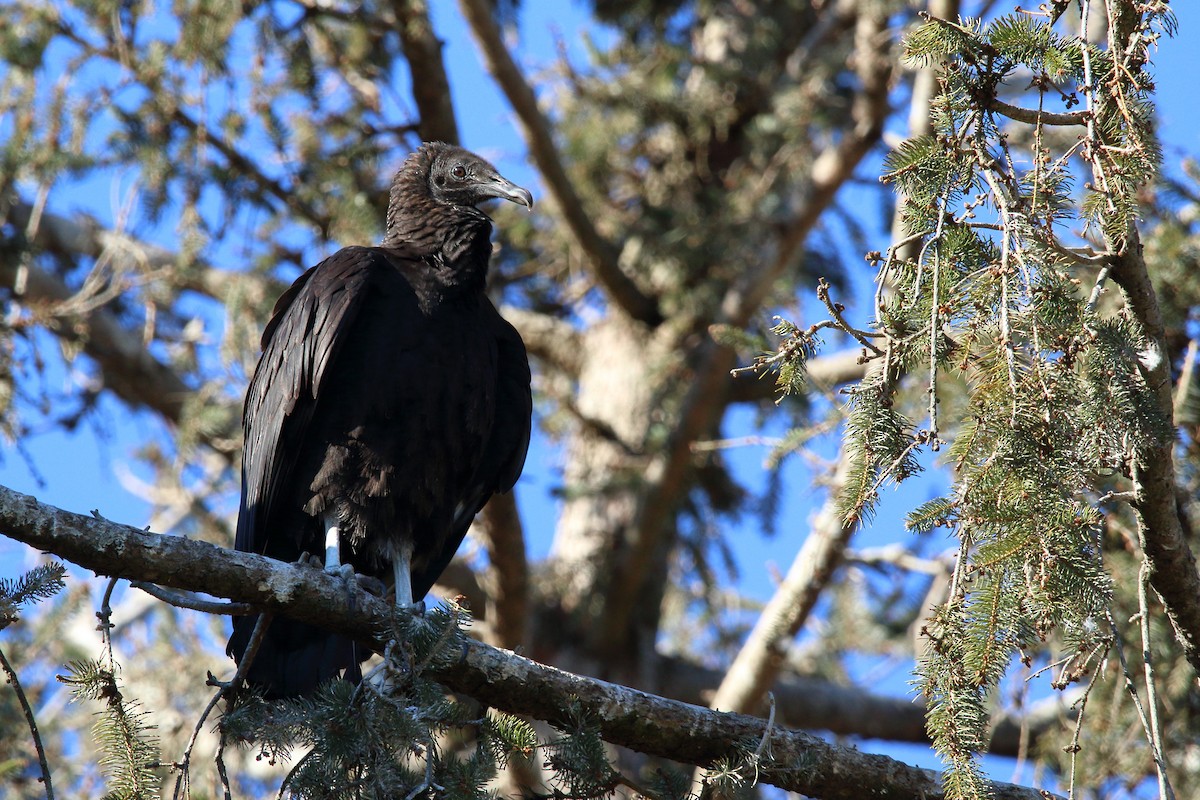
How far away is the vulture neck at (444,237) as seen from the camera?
390 centimetres

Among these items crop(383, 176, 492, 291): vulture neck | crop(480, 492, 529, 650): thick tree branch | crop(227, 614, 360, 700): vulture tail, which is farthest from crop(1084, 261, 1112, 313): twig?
crop(480, 492, 529, 650): thick tree branch

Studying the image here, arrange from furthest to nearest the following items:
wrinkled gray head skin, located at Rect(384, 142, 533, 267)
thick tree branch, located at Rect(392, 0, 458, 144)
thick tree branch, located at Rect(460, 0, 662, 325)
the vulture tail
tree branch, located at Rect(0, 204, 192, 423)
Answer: tree branch, located at Rect(0, 204, 192, 423) < thick tree branch, located at Rect(460, 0, 662, 325) < thick tree branch, located at Rect(392, 0, 458, 144) < wrinkled gray head skin, located at Rect(384, 142, 533, 267) < the vulture tail

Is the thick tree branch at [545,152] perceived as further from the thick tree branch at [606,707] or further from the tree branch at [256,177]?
the thick tree branch at [606,707]

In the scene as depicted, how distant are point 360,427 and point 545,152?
2603mm

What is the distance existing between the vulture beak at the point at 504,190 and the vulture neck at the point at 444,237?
0.10 meters

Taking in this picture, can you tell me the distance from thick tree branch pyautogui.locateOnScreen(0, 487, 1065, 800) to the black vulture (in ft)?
2.41

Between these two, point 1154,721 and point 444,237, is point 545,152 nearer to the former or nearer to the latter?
point 444,237

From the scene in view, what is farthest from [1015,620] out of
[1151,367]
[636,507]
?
[636,507]

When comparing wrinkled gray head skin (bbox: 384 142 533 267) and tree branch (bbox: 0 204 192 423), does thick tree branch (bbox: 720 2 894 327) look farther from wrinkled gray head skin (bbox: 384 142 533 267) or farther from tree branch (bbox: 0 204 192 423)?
tree branch (bbox: 0 204 192 423)

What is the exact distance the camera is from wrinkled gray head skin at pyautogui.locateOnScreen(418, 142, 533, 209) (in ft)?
14.0

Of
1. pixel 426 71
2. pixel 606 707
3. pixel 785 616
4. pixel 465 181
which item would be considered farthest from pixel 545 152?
pixel 606 707

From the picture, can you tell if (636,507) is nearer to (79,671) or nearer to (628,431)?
(628,431)

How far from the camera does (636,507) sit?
5.97 metres

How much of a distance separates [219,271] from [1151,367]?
16.2 feet
